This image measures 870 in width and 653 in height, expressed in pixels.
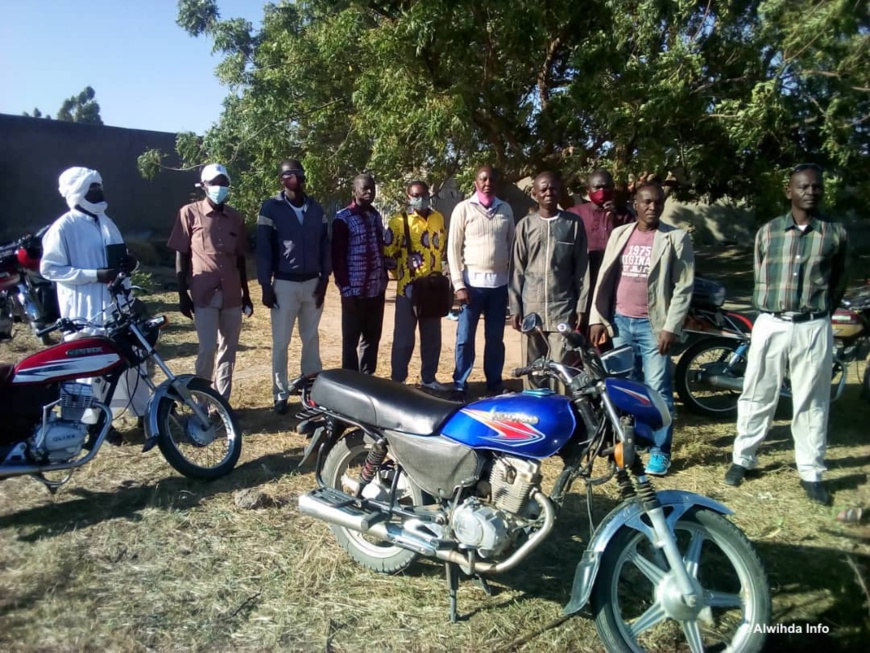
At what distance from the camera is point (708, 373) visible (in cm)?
554

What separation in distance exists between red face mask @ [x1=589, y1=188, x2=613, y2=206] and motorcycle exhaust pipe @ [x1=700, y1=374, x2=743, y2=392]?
5.36 feet

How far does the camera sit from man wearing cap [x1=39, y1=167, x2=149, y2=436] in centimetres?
451

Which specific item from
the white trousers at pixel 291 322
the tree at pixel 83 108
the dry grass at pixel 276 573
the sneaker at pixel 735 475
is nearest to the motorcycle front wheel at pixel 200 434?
the dry grass at pixel 276 573

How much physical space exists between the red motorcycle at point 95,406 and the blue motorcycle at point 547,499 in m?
1.37

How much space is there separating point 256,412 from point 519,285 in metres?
2.36

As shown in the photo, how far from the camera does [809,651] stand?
2773mm

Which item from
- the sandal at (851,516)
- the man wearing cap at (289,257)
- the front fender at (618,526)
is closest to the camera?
the front fender at (618,526)

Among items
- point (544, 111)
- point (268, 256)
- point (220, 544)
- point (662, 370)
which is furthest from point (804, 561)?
point (544, 111)

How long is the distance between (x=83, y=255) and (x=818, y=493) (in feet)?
15.9

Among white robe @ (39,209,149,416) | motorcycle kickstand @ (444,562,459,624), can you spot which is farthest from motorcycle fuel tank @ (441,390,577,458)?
white robe @ (39,209,149,416)

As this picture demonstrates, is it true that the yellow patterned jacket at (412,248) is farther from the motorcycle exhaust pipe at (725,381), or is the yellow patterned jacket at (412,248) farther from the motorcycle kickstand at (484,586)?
the motorcycle kickstand at (484,586)

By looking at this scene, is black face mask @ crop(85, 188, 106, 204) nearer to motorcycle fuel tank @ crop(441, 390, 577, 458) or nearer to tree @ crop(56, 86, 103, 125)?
motorcycle fuel tank @ crop(441, 390, 577, 458)

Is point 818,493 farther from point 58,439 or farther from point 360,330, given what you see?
point 58,439

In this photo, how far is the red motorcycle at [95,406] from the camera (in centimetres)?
378
